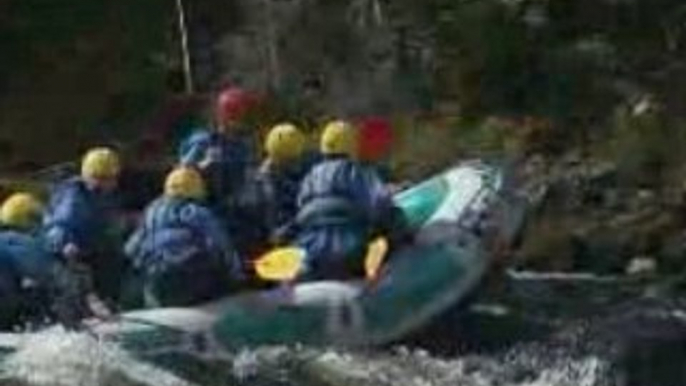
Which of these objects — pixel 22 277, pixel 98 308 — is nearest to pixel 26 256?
pixel 22 277

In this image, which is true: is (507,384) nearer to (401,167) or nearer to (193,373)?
(193,373)

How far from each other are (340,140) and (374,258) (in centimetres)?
86

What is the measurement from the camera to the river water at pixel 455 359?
12961mm

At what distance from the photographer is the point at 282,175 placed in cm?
1461

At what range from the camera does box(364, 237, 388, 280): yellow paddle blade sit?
13.8 m

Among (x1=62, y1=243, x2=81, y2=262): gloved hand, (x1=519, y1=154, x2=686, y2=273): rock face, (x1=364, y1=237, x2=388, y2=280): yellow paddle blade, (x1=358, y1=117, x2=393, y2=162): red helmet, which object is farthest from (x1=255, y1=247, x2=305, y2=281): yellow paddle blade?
(x1=519, y1=154, x2=686, y2=273): rock face

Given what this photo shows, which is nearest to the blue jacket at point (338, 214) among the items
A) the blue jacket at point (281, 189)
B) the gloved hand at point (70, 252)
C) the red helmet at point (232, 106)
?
the blue jacket at point (281, 189)

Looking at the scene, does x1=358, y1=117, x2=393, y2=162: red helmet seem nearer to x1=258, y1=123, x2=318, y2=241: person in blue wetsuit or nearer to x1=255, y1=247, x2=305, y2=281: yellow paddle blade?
x1=258, y1=123, x2=318, y2=241: person in blue wetsuit

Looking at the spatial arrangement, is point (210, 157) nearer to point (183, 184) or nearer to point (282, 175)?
point (282, 175)

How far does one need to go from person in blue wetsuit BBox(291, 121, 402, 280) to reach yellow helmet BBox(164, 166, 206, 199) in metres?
0.85

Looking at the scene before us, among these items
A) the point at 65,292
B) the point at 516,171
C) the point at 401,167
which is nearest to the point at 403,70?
the point at 401,167

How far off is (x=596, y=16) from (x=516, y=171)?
12.4ft

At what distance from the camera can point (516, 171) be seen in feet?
52.4

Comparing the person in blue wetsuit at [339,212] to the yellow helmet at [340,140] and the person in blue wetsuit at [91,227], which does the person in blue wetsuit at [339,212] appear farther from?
the person in blue wetsuit at [91,227]
